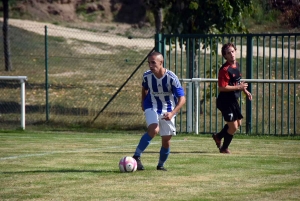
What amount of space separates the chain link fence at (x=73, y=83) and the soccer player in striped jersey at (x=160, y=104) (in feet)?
24.1

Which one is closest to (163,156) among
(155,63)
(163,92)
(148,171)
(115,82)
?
(148,171)

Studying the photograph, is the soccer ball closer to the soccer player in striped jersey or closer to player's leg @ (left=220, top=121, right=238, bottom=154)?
the soccer player in striped jersey

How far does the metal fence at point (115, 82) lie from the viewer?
58.0 ft

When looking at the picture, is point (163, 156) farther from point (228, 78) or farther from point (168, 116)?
point (228, 78)

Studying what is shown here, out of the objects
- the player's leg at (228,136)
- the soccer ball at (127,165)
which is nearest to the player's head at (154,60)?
the soccer ball at (127,165)

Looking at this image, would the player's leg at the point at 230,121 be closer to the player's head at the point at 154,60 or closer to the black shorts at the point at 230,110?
the black shorts at the point at 230,110

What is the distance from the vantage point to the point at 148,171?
10.5 meters

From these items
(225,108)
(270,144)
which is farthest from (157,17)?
(225,108)

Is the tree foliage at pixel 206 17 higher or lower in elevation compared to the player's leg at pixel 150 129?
higher

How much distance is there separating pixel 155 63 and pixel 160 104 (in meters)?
0.60

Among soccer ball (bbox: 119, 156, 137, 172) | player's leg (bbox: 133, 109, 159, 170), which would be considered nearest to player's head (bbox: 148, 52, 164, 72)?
player's leg (bbox: 133, 109, 159, 170)

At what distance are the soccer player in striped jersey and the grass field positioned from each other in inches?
13.2

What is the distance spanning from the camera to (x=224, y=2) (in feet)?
63.4

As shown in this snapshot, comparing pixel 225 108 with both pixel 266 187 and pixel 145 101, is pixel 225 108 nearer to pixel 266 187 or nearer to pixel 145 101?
pixel 145 101
